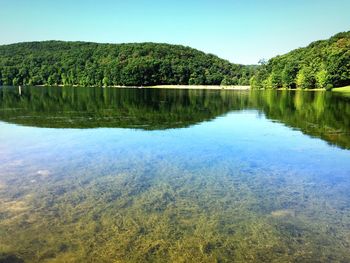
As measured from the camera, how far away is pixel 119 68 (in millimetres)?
161875

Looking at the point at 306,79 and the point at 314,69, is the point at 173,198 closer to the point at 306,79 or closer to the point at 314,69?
the point at 306,79

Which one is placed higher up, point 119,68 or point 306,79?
point 119,68

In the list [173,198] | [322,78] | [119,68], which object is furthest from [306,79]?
[173,198]

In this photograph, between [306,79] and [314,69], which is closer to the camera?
[306,79]

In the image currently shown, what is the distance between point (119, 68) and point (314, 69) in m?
91.3

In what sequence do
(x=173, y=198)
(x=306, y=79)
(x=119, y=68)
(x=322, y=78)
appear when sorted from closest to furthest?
(x=173, y=198)
(x=322, y=78)
(x=306, y=79)
(x=119, y=68)

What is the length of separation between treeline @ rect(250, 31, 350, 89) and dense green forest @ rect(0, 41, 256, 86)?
89.2 feet

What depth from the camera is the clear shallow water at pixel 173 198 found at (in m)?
7.64

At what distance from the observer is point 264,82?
13362cm

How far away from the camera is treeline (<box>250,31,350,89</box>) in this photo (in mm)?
100188

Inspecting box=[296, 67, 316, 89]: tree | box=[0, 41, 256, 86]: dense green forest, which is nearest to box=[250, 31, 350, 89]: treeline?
box=[296, 67, 316, 89]: tree

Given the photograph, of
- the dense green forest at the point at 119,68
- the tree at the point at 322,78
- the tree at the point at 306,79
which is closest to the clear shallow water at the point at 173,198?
the tree at the point at 322,78

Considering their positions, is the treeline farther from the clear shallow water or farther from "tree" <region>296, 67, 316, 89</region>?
the clear shallow water

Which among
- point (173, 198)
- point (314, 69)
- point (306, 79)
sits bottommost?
point (173, 198)
